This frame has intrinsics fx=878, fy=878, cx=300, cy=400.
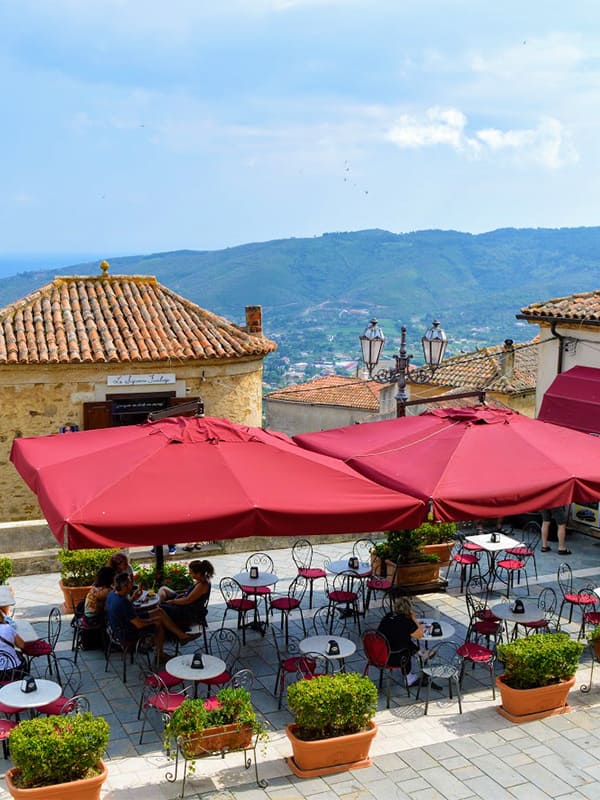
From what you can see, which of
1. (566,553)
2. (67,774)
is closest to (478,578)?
(566,553)

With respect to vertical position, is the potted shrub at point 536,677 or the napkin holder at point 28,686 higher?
the napkin holder at point 28,686

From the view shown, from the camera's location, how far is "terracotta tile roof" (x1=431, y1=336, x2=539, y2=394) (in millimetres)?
32578

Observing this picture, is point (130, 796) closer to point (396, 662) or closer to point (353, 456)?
point (396, 662)

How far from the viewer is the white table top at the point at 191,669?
8734 mm

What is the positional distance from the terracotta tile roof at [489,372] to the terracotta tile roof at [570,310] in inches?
463

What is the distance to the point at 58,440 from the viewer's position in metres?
11.4

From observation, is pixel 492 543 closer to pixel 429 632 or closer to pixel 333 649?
pixel 429 632

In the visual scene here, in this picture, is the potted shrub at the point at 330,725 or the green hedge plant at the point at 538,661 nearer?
the potted shrub at the point at 330,725

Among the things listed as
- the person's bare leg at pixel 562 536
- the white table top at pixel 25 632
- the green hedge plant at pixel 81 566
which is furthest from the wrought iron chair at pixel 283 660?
the person's bare leg at pixel 562 536

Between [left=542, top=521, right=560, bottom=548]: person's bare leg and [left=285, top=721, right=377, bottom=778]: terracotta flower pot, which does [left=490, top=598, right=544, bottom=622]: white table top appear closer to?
[left=285, top=721, right=377, bottom=778]: terracotta flower pot

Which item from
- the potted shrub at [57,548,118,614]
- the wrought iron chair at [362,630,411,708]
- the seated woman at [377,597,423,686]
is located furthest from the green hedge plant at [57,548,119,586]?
the seated woman at [377,597,423,686]

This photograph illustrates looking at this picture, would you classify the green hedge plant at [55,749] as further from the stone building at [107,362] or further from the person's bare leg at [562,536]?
the stone building at [107,362]

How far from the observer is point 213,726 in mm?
7883

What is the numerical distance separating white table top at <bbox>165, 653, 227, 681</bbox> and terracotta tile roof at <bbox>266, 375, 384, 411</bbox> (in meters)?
31.8
